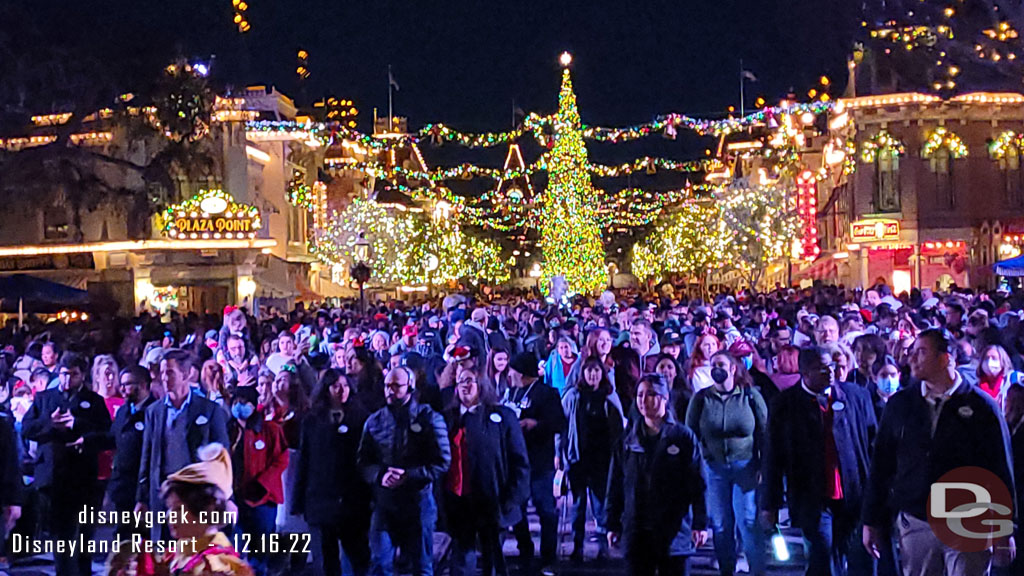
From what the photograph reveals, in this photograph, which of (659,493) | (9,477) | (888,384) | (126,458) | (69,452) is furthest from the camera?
(888,384)

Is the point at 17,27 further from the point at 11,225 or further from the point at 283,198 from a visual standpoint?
the point at 283,198

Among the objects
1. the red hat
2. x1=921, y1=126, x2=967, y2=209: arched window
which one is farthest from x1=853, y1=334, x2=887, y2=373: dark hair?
x1=921, y1=126, x2=967, y2=209: arched window

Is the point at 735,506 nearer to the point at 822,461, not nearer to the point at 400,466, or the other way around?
the point at 822,461

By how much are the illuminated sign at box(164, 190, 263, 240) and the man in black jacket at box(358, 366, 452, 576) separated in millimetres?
33578

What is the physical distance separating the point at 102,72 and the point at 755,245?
3279cm

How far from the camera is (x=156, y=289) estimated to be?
43344 mm

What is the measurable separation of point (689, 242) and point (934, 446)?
67175 millimetres

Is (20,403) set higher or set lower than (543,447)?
higher

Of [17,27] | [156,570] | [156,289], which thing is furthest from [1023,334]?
[156,289]

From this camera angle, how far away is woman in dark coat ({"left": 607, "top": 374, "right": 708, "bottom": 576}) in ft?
23.9

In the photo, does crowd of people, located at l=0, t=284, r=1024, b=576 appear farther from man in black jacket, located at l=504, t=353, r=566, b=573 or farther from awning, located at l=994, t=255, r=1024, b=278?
awning, located at l=994, t=255, r=1024, b=278

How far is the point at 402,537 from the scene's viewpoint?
7984mm

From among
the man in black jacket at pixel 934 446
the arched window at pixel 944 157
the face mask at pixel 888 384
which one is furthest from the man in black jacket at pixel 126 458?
the arched window at pixel 944 157

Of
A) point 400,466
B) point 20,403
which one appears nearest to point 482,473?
point 400,466
